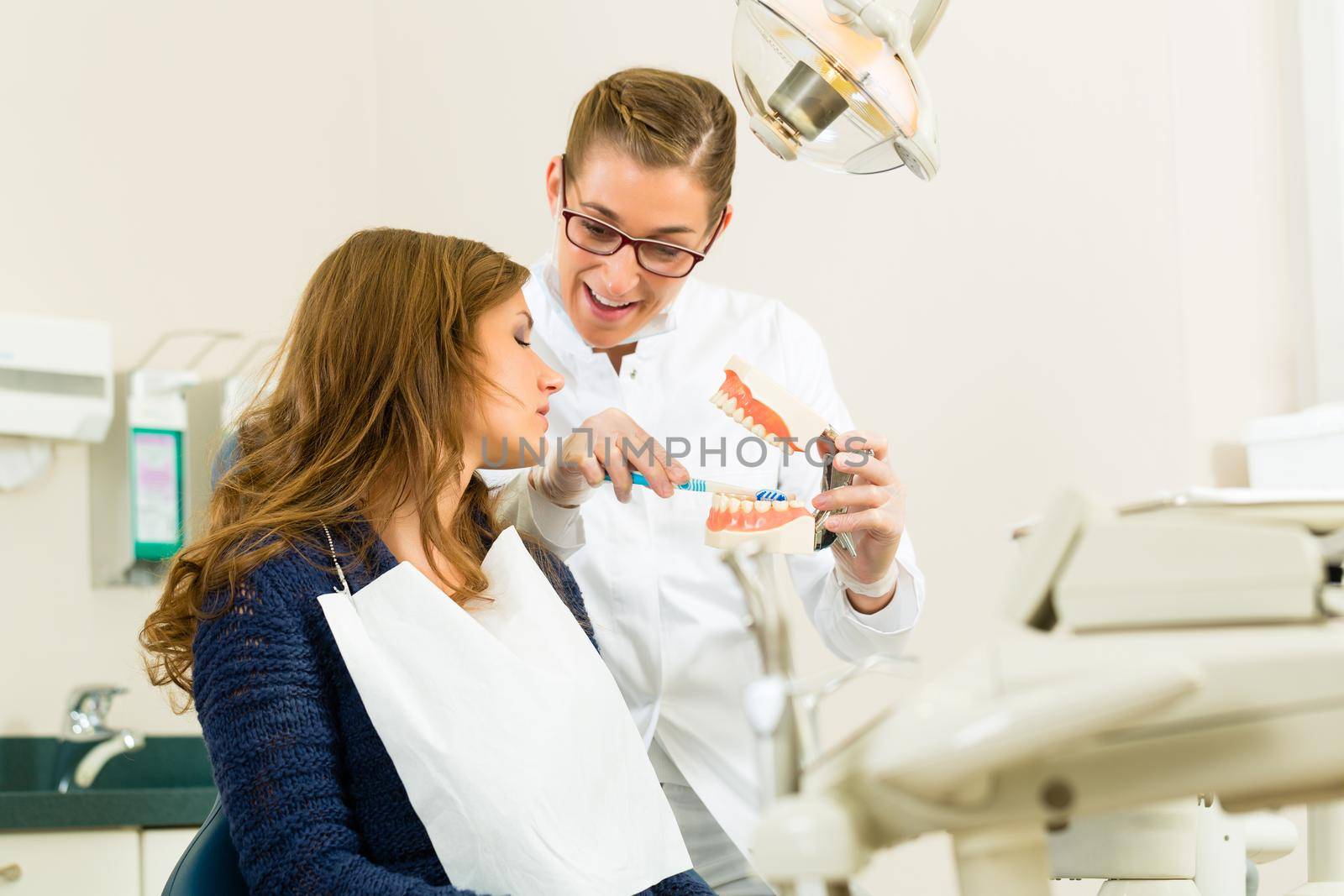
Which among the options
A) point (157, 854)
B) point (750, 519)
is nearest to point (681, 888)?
point (750, 519)

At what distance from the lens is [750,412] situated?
5.44 feet

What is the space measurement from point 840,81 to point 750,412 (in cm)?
50

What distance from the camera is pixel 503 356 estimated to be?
1536 millimetres

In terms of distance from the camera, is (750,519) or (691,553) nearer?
(750,519)

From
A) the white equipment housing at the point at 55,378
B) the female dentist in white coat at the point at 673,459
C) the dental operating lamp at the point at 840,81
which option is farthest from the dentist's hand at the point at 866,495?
the white equipment housing at the point at 55,378

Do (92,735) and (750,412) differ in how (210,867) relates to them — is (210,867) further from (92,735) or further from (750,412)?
(92,735)

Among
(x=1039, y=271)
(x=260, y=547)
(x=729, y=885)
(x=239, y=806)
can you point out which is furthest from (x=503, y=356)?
(x=1039, y=271)

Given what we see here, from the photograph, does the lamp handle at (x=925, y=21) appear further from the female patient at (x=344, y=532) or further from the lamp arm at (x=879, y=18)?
the female patient at (x=344, y=532)

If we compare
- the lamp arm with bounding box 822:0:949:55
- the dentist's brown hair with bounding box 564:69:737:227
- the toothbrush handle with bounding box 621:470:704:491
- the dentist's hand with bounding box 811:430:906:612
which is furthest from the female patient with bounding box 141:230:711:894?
the lamp arm with bounding box 822:0:949:55

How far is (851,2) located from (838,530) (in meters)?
0.61

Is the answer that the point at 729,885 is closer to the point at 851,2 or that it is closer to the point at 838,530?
the point at 838,530

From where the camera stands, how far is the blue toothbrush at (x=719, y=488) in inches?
60.1

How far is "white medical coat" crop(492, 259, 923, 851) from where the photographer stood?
1.76m

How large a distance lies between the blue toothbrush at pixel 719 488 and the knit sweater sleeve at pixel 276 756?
48cm
